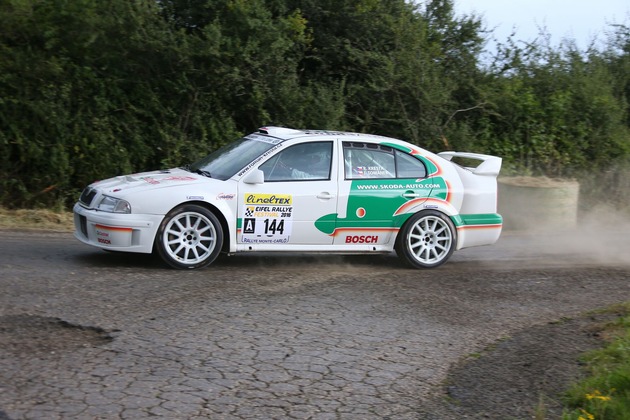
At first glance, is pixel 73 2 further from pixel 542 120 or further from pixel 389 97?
pixel 542 120

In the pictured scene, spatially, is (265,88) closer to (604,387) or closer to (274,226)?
(274,226)

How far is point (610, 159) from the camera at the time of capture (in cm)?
1831

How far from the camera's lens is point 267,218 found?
938 cm

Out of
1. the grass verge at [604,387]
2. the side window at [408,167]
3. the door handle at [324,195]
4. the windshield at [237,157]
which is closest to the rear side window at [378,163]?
the side window at [408,167]

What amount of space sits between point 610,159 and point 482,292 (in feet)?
35.0

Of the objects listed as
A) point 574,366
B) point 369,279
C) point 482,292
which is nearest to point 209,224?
point 369,279

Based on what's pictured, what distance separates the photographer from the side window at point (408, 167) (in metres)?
10.1

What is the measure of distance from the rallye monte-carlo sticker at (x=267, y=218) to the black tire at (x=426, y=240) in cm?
147

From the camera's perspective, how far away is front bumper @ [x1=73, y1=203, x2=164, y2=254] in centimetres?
884

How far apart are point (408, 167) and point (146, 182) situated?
3.15 metres

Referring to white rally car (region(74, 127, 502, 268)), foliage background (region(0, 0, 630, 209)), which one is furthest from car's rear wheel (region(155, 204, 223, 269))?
foliage background (region(0, 0, 630, 209))

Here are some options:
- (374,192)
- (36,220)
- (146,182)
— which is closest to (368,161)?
(374,192)

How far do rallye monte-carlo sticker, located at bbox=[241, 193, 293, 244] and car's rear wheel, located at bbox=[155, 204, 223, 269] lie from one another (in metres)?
0.35

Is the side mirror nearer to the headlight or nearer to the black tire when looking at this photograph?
the headlight
